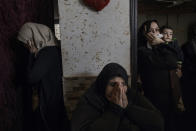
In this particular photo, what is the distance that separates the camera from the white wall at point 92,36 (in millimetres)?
1498

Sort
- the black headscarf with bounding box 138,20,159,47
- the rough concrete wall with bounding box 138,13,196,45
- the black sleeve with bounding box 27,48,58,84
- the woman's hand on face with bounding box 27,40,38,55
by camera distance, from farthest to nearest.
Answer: the rough concrete wall with bounding box 138,13,196,45
the black headscarf with bounding box 138,20,159,47
the woman's hand on face with bounding box 27,40,38,55
the black sleeve with bounding box 27,48,58,84

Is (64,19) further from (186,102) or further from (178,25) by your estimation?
(178,25)

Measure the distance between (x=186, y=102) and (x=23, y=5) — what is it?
256cm

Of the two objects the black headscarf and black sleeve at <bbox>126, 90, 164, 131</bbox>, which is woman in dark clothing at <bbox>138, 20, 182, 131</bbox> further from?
black sleeve at <bbox>126, 90, 164, 131</bbox>

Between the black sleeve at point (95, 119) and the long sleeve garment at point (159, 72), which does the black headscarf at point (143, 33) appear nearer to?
the long sleeve garment at point (159, 72)

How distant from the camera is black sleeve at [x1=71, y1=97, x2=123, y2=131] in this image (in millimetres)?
1131

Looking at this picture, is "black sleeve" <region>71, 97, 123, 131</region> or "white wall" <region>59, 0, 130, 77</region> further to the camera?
"white wall" <region>59, 0, 130, 77</region>

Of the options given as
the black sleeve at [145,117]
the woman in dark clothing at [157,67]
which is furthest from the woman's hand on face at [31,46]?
the woman in dark clothing at [157,67]

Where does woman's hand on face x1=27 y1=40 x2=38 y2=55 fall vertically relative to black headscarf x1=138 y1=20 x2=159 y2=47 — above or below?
below

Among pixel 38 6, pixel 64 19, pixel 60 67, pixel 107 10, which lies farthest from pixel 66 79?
pixel 38 6

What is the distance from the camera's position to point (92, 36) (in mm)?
1526

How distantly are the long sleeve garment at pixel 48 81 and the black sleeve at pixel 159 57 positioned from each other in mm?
777

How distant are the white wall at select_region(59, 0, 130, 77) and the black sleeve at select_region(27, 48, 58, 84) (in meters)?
0.12

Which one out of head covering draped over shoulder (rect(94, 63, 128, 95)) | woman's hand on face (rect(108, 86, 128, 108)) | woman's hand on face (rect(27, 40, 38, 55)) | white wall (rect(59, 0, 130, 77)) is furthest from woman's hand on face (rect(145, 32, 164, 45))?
woman's hand on face (rect(27, 40, 38, 55))
